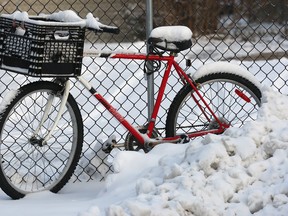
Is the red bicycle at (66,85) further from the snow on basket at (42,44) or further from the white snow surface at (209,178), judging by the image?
the white snow surface at (209,178)

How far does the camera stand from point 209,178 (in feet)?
14.6

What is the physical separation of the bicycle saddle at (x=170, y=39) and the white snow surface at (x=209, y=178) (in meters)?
0.69

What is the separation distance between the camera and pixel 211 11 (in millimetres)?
12273

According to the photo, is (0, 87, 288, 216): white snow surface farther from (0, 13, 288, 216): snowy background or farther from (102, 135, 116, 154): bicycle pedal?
(102, 135, 116, 154): bicycle pedal

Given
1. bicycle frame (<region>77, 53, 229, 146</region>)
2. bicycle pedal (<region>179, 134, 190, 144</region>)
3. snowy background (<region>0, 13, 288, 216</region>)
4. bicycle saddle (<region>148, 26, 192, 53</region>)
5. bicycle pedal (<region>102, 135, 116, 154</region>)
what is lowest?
snowy background (<region>0, 13, 288, 216</region>)

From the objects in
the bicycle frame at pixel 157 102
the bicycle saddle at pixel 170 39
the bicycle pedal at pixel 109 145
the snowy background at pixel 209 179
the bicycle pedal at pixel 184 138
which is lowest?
the snowy background at pixel 209 179

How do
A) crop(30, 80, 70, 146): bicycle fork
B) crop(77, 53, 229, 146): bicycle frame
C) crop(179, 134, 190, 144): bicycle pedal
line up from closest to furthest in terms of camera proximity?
crop(30, 80, 70, 146): bicycle fork
crop(77, 53, 229, 146): bicycle frame
crop(179, 134, 190, 144): bicycle pedal

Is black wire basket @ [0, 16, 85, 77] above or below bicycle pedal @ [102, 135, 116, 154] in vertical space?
above

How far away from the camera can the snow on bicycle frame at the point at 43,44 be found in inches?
207

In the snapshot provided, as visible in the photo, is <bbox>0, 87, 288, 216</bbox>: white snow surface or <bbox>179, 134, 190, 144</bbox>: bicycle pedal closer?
<bbox>0, 87, 288, 216</bbox>: white snow surface

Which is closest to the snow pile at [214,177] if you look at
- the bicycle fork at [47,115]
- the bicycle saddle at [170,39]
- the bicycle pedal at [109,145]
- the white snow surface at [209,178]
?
the white snow surface at [209,178]

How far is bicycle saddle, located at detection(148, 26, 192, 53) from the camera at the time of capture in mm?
5715

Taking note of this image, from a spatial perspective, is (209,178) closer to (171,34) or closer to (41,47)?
(41,47)

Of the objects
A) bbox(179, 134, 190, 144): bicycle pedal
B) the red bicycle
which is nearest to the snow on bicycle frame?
the red bicycle
